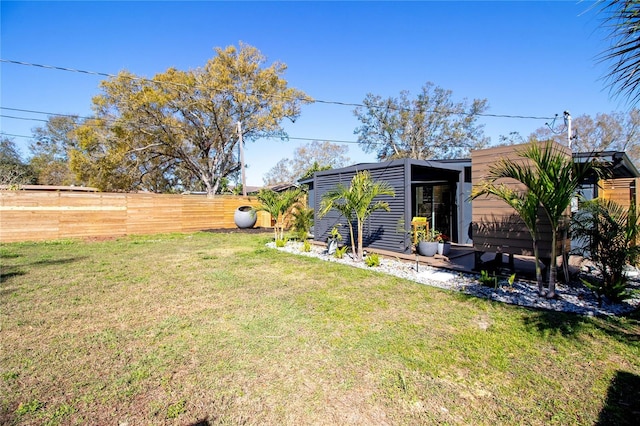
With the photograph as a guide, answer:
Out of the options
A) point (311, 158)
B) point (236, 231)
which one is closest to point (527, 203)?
point (236, 231)

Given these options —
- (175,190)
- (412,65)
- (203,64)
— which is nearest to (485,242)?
(412,65)

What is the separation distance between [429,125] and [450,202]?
19.5 meters

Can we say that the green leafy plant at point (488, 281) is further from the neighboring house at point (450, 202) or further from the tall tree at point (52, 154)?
the tall tree at point (52, 154)

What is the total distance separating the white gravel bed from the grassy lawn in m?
0.30

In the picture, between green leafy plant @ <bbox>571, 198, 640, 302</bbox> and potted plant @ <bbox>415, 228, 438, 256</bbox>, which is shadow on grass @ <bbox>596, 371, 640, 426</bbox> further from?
potted plant @ <bbox>415, 228, 438, 256</bbox>

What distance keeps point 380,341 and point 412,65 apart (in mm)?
13950

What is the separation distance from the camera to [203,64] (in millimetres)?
19312

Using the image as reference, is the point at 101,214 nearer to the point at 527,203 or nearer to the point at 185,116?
the point at 185,116

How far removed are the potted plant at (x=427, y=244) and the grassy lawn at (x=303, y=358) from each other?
2202mm

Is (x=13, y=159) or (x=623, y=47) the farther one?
(x=13, y=159)

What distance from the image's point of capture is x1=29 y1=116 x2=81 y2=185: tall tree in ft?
98.7

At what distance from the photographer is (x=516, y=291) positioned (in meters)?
4.51

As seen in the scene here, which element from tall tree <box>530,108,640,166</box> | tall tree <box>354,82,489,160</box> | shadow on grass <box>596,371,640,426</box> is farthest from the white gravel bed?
tall tree <box>530,108,640,166</box>

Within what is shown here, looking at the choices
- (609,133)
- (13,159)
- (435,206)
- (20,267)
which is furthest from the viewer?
(13,159)
